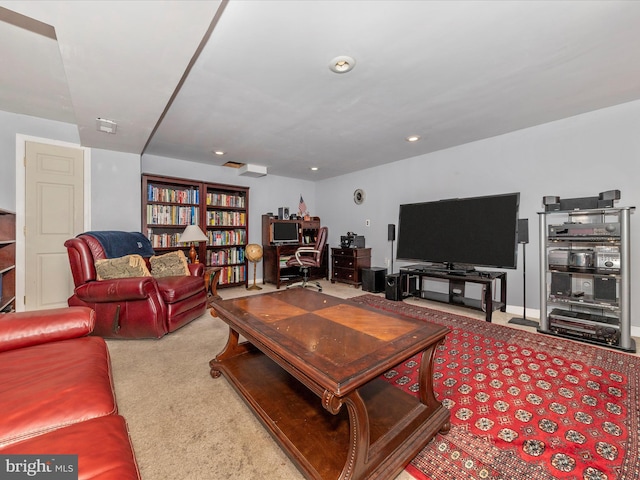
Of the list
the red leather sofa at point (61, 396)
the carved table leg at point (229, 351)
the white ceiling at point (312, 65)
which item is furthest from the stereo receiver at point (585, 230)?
the red leather sofa at point (61, 396)

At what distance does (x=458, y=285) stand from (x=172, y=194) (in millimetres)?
4548

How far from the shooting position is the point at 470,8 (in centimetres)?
150

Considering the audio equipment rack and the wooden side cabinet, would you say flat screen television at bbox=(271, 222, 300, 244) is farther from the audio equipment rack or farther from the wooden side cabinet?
the audio equipment rack

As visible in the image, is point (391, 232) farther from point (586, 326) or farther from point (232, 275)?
point (232, 275)

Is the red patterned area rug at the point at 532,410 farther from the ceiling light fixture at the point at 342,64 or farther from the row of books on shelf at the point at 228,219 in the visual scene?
the row of books on shelf at the point at 228,219

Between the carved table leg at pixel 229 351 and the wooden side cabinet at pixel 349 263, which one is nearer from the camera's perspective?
the carved table leg at pixel 229 351

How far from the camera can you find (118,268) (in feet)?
8.54

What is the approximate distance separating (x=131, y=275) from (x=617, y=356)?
4.31 m

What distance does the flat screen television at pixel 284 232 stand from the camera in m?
5.32

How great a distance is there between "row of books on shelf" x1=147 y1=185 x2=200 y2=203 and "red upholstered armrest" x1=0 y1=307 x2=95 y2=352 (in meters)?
3.08

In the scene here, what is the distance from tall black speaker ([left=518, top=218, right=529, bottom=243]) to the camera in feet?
10.0

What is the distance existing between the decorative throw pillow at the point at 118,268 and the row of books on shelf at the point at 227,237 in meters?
2.01

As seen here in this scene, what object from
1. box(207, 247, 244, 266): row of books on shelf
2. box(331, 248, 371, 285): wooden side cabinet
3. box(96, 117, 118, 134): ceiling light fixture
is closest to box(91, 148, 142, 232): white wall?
box(96, 117, 118, 134): ceiling light fixture

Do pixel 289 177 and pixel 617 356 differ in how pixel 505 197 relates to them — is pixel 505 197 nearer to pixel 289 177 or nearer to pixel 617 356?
pixel 617 356
